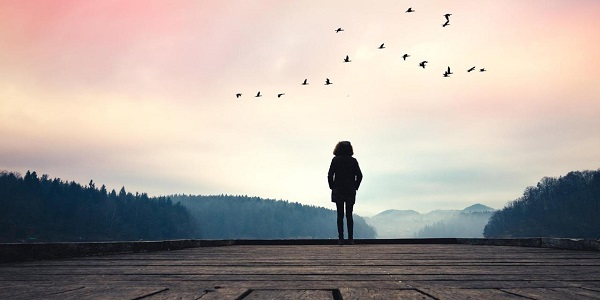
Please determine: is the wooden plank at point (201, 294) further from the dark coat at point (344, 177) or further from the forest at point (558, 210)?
the forest at point (558, 210)

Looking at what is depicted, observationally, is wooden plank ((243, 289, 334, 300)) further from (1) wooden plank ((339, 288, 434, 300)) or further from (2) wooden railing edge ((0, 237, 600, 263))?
(2) wooden railing edge ((0, 237, 600, 263))

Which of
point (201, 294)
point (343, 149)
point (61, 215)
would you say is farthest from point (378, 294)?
point (61, 215)

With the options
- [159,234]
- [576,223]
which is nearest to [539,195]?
[576,223]

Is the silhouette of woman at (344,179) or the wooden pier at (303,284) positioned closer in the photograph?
the wooden pier at (303,284)

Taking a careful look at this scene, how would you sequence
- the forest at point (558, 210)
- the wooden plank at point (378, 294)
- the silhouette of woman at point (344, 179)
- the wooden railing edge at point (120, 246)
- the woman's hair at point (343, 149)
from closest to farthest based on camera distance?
the wooden plank at point (378, 294) < the wooden railing edge at point (120, 246) < the silhouette of woman at point (344, 179) < the woman's hair at point (343, 149) < the forest at point (558, 210)

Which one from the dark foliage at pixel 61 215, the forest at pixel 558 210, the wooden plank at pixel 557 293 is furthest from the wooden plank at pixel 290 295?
the forest at pixel 558 210

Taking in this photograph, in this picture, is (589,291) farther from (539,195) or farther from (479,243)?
(539,195)

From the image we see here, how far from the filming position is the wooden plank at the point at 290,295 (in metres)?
1.87

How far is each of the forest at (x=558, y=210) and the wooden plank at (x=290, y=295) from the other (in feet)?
581

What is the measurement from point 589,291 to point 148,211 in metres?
205

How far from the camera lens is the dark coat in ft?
33.7

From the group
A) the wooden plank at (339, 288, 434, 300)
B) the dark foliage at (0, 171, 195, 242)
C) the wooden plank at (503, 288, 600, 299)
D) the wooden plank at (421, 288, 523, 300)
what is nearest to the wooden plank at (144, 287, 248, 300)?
the wooden plank at (339, 288, 434, 300)

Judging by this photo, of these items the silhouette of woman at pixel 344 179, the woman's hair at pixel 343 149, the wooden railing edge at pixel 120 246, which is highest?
the woman's hair at pixel 343 149

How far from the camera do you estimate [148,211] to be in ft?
626
